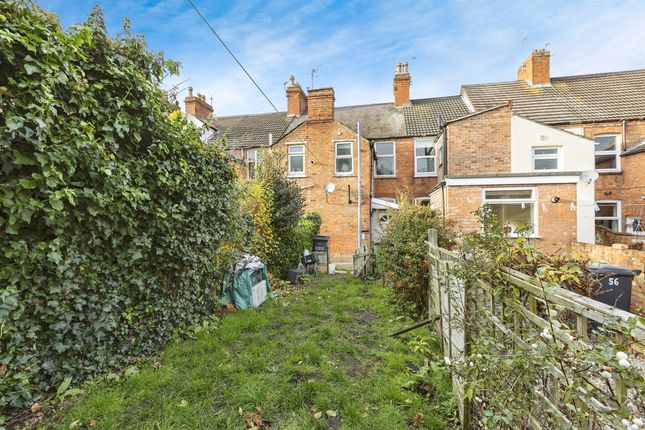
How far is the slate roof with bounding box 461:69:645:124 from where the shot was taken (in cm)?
1385

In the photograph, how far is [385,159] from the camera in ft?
52.8

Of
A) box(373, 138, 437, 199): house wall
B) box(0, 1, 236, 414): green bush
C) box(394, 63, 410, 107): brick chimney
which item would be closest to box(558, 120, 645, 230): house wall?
box(373, 138, 437, 199): house wall

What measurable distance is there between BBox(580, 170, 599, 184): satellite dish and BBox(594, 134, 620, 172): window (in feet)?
17.0

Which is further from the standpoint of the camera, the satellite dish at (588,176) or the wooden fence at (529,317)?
the satellite dish at (588,176)

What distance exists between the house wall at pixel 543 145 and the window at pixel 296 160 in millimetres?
8842

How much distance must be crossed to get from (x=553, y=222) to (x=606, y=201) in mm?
5812

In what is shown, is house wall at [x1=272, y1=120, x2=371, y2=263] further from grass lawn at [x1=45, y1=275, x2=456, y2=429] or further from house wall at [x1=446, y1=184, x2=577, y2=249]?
grass lawn at [x1=45, y1=275, x2=456, y2=429]

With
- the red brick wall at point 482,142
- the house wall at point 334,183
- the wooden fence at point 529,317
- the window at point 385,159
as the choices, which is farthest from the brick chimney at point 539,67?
the wooden fence at point 529,317

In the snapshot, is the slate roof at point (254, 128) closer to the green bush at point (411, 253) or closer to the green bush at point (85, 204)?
the green bush at point (411, 253)

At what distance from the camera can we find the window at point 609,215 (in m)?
13.0

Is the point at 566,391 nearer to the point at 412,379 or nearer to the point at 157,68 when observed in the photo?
the point at 412,379

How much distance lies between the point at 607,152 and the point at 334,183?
12.2 metres

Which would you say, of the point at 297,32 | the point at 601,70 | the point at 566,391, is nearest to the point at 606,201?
the point at 601,70

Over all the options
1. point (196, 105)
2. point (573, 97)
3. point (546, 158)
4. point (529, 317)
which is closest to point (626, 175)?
point (546, 158)
